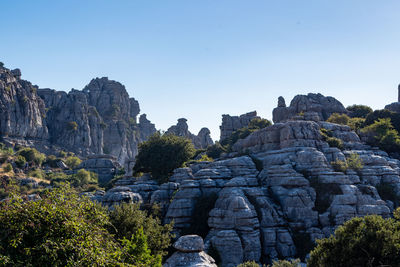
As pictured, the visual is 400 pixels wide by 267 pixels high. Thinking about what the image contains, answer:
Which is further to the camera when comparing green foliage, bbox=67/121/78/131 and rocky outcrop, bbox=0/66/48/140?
green foliage, bbox=67/121/78/131

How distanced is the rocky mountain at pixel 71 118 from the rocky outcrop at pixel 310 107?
3815cm

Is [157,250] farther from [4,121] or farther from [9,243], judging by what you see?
[4,121]

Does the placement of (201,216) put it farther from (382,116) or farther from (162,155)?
(382,116)

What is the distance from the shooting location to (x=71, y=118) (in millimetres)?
116812

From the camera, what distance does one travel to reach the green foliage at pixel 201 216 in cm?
3028

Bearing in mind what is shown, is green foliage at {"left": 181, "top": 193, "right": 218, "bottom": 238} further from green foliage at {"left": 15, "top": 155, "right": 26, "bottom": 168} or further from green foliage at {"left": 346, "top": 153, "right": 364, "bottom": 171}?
green foliage at {"left": 15, "top": 155, "right": 26, "bottom": 168}

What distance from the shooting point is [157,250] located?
21.0 metres

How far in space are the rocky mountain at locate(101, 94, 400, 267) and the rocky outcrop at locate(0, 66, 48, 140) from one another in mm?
70823

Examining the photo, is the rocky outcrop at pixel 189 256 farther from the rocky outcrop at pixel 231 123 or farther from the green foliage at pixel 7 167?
the rocky outcrop at pixel 231 123

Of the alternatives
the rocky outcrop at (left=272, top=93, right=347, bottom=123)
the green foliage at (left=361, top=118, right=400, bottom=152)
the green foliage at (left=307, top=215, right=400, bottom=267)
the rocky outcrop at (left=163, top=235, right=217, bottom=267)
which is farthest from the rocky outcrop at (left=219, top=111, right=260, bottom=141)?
the green foliage at (left=307, top=215, right=400, bottom=267)

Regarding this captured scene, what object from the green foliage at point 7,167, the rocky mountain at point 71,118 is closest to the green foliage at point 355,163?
the rocky mountain at point 71,118

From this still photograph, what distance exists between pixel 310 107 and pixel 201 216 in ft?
171

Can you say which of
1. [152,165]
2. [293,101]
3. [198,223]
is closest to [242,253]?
[198,223]

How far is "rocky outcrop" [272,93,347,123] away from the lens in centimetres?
7447
